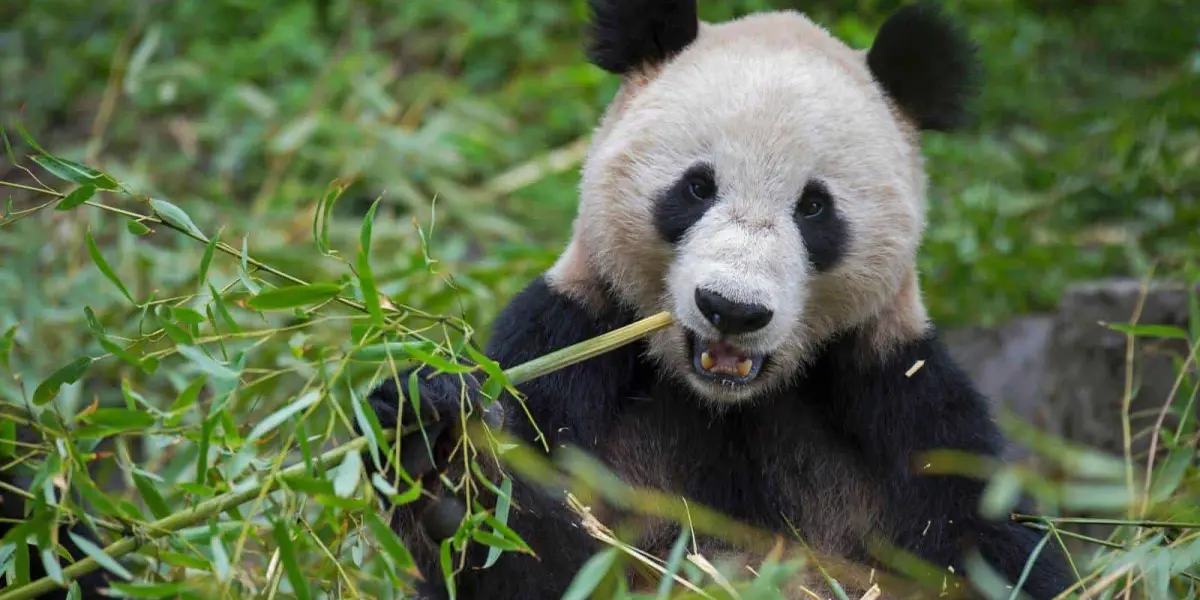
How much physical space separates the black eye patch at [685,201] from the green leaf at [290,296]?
2.48 feet

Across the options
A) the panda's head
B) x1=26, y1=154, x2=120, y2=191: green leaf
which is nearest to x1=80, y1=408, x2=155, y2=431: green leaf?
x1=26, y1=154, x2=120, y2=191: green leaf

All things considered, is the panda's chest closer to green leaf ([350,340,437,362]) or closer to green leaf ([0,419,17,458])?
green leaf ([350,340,437,362])

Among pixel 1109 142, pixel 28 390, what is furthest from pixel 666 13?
pixel 1109 142

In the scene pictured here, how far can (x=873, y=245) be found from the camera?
8.98 feet

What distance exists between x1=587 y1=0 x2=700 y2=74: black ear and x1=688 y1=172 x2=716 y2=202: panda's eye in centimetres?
40

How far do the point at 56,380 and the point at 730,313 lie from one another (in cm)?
124

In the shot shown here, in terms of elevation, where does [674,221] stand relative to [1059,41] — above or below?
above

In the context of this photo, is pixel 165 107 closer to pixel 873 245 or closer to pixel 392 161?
pixel 392 161

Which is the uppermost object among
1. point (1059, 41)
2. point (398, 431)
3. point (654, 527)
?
point (398, 431)

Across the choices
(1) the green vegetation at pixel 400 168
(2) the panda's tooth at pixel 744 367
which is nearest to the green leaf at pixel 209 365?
(1) the green vegetation at pixel 400 168

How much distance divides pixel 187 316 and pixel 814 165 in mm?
1292

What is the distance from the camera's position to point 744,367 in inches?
104

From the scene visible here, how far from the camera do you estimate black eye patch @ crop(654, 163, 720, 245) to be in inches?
105

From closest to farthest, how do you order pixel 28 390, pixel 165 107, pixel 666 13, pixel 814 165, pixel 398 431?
pixel 398 431 < pixel 814 165 < pixel 666 13 < pixel 28 390 < pixel 165 107
